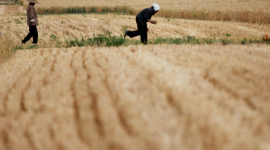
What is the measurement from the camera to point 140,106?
1.81 m

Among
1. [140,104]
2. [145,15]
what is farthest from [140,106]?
[145,15]

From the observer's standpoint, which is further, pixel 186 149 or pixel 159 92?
pixel 159 92

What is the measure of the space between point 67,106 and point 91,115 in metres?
0.23

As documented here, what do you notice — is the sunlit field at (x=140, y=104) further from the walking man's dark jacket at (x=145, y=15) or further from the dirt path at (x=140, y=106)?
the walking man's dark jacket at (x=145, y=15)

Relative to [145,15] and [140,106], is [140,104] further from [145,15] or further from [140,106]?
[145,15]

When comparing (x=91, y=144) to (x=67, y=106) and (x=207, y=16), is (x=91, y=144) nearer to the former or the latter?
(x=67, y=106)

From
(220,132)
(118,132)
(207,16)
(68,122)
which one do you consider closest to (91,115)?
(68,122)

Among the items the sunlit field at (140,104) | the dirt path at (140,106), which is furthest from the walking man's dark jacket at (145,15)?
the dirt path at (140,106)

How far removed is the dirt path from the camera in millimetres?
1528

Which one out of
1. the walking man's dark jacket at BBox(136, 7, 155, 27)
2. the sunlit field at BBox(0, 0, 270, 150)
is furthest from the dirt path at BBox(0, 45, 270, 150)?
the walking man's dark jacket at BBox(136, 7, 155, 27)

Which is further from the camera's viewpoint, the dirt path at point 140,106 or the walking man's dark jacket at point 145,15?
the walking man's dark jacket at point 145,15

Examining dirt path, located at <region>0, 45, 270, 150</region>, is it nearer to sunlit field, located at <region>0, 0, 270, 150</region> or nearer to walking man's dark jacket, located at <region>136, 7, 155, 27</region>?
sunlit field, located at <region>0, 0, 270, 150</region>

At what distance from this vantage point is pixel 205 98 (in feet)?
6.47

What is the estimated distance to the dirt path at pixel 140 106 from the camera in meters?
1.53
